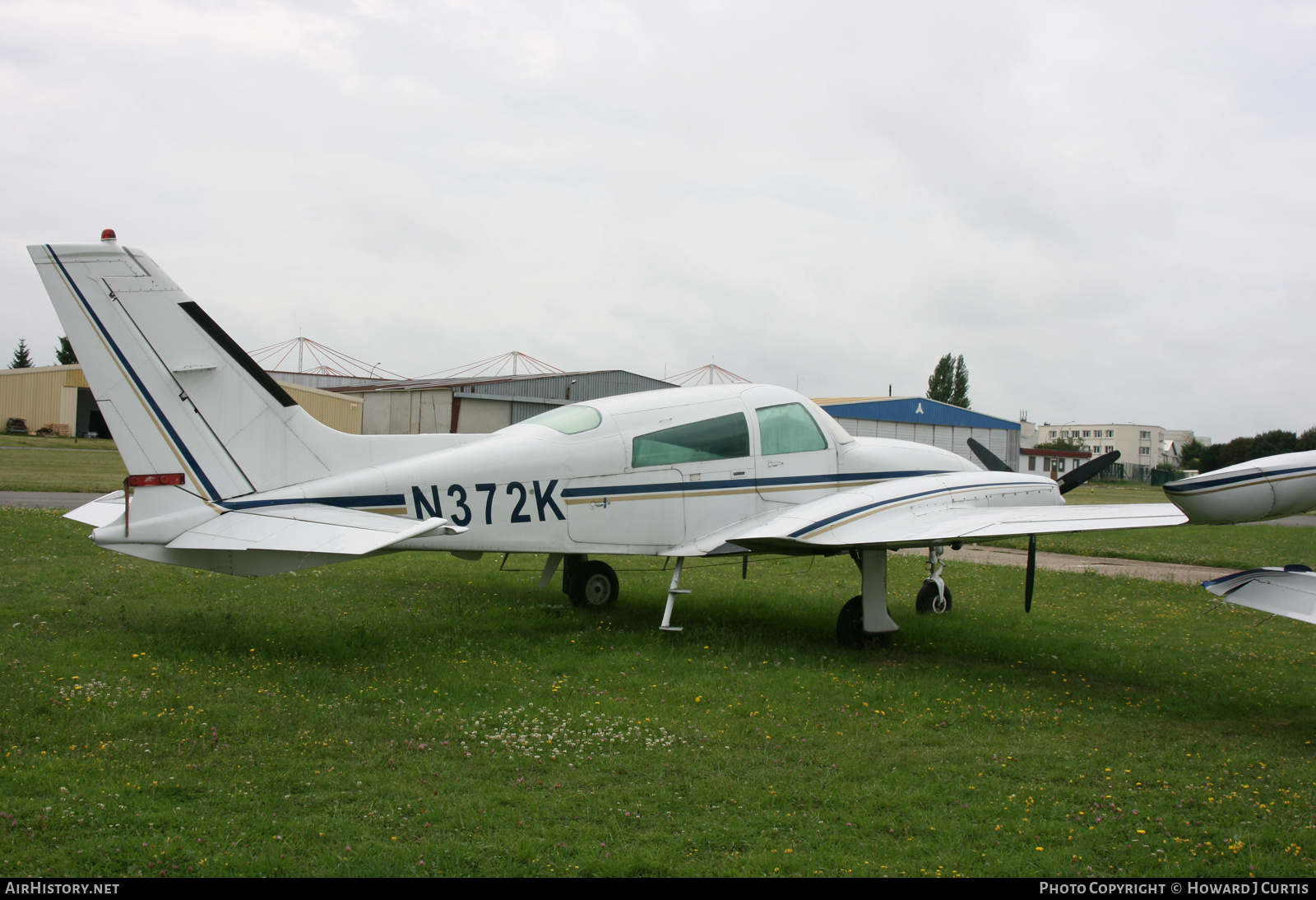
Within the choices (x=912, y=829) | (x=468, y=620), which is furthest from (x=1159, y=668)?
(x=468, y=620)

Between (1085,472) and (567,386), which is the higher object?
(567,386)

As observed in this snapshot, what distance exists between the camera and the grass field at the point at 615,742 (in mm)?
4414

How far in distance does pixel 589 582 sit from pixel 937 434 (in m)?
40.6

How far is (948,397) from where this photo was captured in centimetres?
8275

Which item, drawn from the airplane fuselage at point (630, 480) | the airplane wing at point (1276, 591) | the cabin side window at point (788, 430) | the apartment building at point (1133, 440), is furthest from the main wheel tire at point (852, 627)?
the apartment building at point (1133, 440)

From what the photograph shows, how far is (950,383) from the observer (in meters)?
83.7

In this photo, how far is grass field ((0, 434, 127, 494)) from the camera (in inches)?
1003

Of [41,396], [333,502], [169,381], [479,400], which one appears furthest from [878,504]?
[41,396]

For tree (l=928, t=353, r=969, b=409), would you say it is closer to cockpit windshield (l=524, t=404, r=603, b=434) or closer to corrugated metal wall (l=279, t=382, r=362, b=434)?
corrugated metal wall (l=279, t=382, r=362, b=434)

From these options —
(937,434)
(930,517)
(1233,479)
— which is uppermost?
(937,434)

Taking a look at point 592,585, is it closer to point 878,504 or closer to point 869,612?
point 869,612

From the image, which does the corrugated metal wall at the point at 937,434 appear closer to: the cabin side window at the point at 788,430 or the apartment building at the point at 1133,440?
the cabin side window at the point at 788,430
